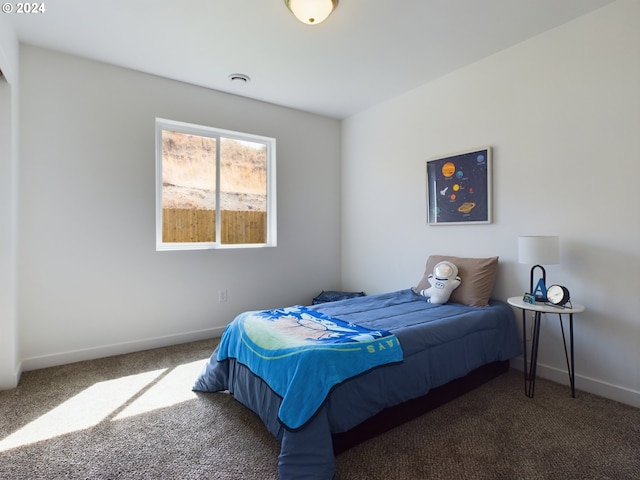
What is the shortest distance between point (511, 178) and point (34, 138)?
3.81 metres

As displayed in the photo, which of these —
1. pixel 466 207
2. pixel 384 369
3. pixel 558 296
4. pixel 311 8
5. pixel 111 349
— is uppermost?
pixel 311 8

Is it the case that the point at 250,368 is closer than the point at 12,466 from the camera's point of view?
No

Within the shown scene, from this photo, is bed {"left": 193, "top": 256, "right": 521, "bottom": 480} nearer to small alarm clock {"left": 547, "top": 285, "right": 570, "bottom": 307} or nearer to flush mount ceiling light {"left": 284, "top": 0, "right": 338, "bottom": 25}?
small alarm clock {"left": 547, "top": 285, "right": 570, "bottom": 307}

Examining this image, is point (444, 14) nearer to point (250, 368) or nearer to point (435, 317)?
point (435, 317)

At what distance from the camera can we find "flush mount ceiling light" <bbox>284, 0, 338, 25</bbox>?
199 cm

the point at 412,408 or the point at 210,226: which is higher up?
the point at 210,226

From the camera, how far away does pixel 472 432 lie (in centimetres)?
187

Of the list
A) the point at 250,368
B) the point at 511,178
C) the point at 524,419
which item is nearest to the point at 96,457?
the point at 250,368

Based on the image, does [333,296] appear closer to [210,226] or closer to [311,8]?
[210,226]

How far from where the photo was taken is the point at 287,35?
2547mm

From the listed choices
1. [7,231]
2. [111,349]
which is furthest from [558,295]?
[7,231]

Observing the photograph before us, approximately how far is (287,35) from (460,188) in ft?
6.35

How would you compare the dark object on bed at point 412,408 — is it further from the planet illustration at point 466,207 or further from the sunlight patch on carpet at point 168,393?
the planet illustration at point 466,207

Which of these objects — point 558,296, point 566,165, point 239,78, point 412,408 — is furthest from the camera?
point 239,78
